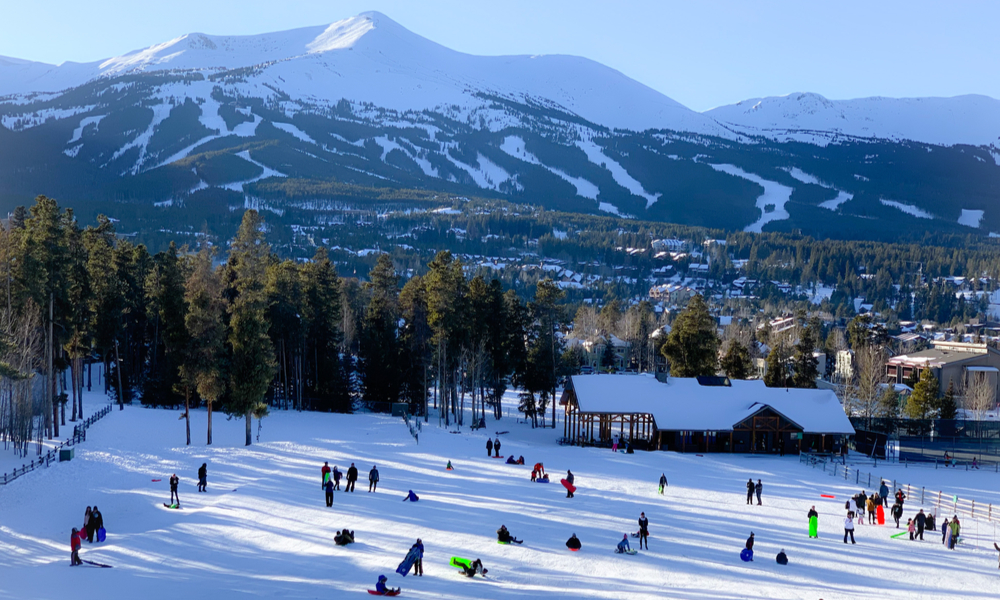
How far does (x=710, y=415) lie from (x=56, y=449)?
3362cm

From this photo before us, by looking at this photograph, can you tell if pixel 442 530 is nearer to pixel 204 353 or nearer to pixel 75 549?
pixel 75 549

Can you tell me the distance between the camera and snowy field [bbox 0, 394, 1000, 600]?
19.3 metres

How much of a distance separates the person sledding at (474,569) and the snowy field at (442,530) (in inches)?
8.3

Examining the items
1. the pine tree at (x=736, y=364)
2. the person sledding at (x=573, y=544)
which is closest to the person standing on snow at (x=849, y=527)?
the person sledding at (x=573, y=544)

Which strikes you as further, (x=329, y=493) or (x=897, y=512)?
(x=897, y=512)

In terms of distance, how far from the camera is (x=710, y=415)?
44.0 metres

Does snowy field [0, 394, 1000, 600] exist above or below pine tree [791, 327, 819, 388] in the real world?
below

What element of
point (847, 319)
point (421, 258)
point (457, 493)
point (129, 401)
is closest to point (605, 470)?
point (457, 493)

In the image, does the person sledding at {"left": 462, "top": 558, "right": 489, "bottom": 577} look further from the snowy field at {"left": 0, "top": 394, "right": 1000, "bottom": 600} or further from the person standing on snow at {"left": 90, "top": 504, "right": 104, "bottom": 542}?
the person standing on snow at {"left": 90, "top": 504, "right": 104, "bottom": 542}

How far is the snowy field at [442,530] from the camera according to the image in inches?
760

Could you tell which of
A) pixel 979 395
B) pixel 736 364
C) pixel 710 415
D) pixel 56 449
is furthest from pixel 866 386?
pixel 56 449

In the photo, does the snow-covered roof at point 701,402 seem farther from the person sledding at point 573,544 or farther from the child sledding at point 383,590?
the child sledding at point 383,590

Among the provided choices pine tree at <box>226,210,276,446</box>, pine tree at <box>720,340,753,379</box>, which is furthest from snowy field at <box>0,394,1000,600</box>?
pine tree at <box>720,340,753,379</box>

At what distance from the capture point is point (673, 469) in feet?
121
